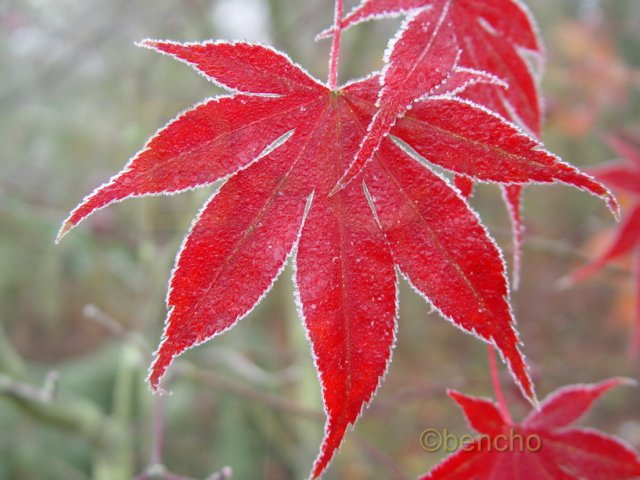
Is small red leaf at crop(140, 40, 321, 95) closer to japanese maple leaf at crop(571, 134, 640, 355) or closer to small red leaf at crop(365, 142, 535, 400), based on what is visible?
small red leaf at crop(365, 142, 535, 400)

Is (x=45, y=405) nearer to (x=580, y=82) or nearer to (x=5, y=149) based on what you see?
(x=5, y=149)

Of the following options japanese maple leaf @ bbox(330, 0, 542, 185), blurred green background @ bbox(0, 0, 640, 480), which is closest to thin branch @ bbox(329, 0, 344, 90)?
japanese maple leaf @ bbox(330, 0, 542, 185)

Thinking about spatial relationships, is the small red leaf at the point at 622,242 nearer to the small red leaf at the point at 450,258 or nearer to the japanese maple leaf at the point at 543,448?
the japanese maple leaf at the point at 543,448

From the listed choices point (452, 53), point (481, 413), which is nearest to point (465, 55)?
point (452, 53)

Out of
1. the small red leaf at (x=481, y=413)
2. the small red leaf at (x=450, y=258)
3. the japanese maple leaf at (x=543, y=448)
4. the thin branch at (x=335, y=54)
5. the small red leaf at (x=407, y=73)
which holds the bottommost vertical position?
the japanese maple leaf at (x=543, y=448)

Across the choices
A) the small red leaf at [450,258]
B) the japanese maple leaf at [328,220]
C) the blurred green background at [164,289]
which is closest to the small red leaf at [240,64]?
the japanese maple leaf at [328,220]
